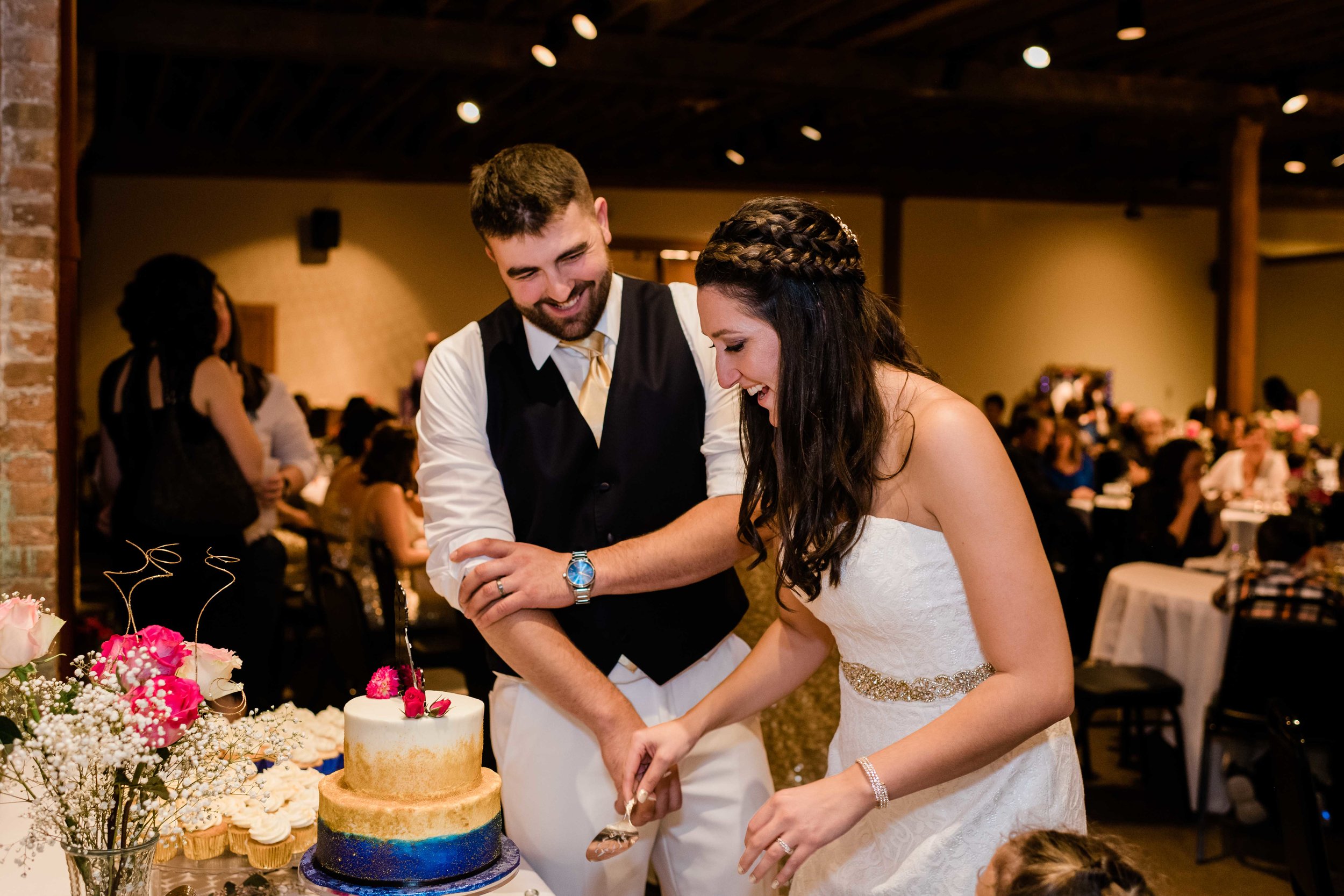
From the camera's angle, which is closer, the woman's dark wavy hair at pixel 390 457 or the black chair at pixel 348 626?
the black chair at pixel 348 626

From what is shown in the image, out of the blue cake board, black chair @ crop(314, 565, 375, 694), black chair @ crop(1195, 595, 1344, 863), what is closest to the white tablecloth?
black chair @ crop(1195, 595, 1344, 863)

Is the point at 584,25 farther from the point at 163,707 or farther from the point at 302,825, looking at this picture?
the point at 163,707

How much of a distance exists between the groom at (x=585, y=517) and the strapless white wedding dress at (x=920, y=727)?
0.30m

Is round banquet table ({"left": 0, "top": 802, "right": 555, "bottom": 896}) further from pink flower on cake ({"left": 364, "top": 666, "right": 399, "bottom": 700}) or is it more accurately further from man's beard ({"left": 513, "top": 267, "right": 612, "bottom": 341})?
man's beard ({"left": 513, "top": 267, "right": 612, "bottom": 341})

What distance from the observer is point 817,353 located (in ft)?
4.79

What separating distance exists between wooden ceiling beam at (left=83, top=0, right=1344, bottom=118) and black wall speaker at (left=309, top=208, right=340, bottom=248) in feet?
12.0

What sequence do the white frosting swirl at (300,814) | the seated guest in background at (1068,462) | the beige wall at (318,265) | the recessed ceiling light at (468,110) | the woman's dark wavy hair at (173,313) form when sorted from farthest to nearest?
the beige wall at (318,265), the seated guest in background at (1068,462), the recessed ceiling light at (468,110), the woman's dark wavy hair at (173,313), the white frosting swirl at (300,814)

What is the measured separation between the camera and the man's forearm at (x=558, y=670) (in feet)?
5.82

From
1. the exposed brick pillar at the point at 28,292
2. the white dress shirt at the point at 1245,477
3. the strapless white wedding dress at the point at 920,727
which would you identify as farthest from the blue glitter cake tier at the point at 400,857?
the white dress shirt at the point at 1245,477

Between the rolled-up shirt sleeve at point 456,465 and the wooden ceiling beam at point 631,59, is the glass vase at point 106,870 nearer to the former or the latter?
the rolled-up shirt sleeve at point 456,465

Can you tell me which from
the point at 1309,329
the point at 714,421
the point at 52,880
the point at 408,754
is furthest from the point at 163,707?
the point at 1309,329

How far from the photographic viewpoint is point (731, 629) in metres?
2.04

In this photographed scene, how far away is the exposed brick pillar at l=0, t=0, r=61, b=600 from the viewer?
112 inches

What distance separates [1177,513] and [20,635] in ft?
17.7
